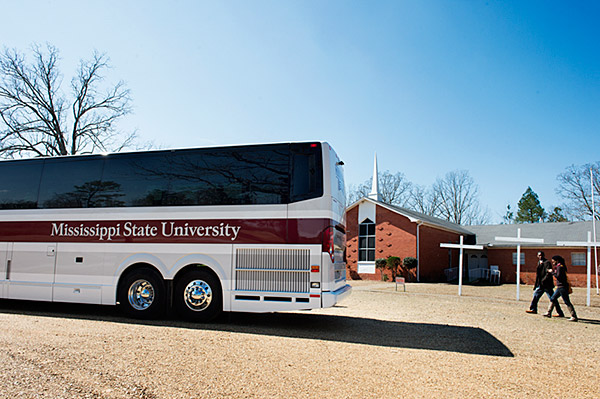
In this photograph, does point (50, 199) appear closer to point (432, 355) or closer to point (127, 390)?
point (127, 390)

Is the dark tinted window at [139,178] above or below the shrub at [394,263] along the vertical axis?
above

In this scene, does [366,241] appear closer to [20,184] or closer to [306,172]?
[306,172]

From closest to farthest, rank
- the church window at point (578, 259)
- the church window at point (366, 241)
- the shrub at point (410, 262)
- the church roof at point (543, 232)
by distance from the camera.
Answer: the shrub at point (410, 262)
the church window at point (578, 259)
the church window at point (366, 241)
the church roof at point (543, 232)

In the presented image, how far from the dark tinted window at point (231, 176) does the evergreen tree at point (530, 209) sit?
62403 mm

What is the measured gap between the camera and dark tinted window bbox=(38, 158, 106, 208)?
921 centimetres

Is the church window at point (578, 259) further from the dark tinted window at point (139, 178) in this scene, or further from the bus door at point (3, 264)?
the bus door at point (3, 264)

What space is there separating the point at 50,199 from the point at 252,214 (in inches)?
193

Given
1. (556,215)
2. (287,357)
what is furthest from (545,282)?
(556,215)

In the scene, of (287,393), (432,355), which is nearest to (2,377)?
(287,393)

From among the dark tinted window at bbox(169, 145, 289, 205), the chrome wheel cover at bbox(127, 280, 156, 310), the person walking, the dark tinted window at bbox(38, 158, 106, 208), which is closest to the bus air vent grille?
the dark tinted window at bbox(169, 145, 289, 205)

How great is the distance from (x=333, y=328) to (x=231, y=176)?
3647mm

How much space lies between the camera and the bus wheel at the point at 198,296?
8.20 m

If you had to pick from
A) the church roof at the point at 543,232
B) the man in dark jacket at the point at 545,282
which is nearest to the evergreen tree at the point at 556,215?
the church roof at the point at 543,232

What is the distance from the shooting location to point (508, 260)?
97.8 feet
